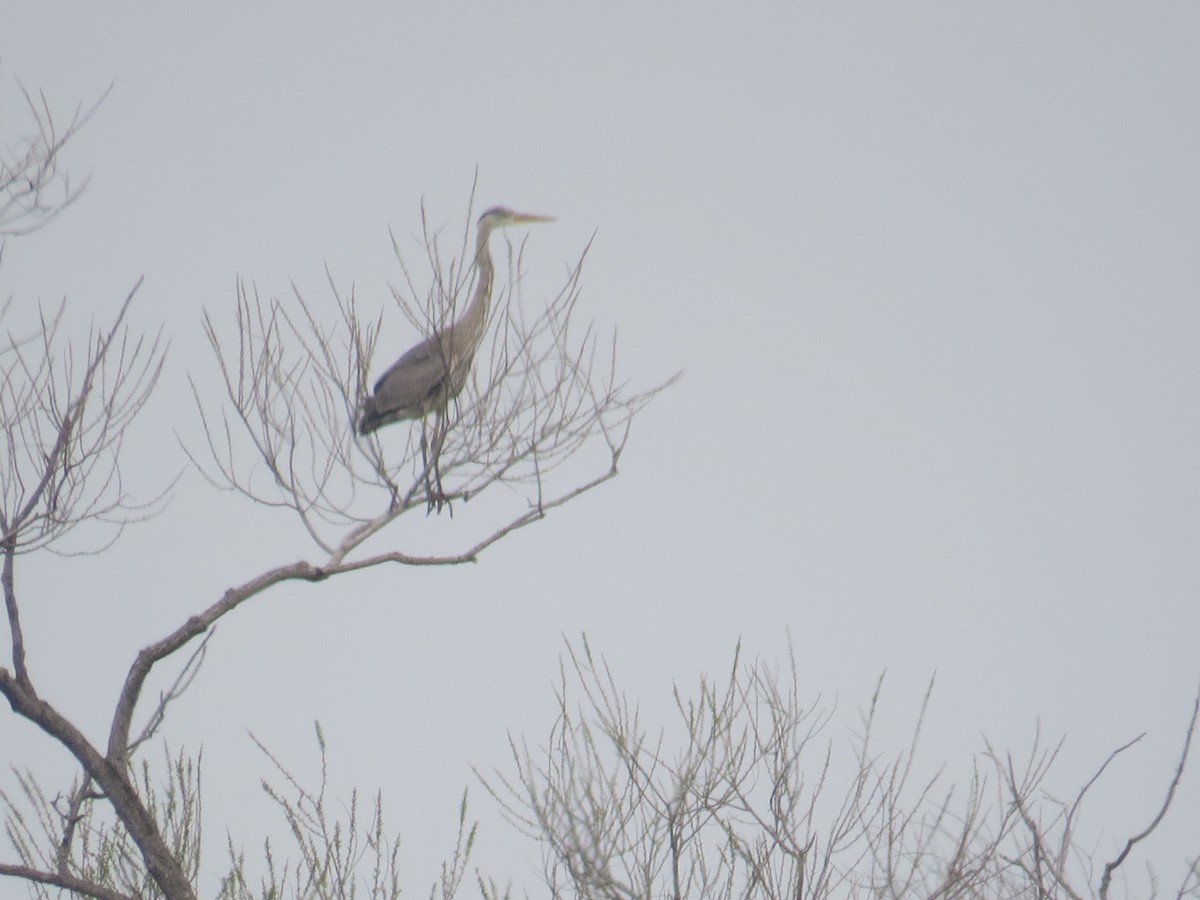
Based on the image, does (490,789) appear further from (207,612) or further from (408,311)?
(408,311)

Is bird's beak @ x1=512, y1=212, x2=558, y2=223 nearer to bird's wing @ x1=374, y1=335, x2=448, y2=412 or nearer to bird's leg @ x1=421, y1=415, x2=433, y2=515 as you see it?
bird's wing @ x1=374, y1=335, x2=448, y2=412

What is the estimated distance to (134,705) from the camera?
3596mm

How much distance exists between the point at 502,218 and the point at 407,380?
2169 mm

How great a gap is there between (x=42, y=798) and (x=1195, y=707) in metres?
3.59

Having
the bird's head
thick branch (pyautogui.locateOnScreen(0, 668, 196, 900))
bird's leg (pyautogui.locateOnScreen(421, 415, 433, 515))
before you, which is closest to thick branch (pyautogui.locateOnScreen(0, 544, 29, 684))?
thick branch (pyautogui.locateOnScreen(0, 668, 196, 900))

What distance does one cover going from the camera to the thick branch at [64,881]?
3.29 meters

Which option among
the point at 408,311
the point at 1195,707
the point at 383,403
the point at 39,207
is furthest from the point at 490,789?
the point at 383,403

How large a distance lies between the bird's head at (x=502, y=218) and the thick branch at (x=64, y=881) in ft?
→ 17.0

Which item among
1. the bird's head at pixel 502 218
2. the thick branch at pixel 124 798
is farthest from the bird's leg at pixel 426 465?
the bird's head at pixel 502 218

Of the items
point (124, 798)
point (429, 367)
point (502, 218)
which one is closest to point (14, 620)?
point (124, 798)

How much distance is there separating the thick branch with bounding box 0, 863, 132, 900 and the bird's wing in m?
2.69

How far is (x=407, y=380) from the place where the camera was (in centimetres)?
627

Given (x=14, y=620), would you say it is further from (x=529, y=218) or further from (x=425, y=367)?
(x=529, y=218)

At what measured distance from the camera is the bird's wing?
5968mm
